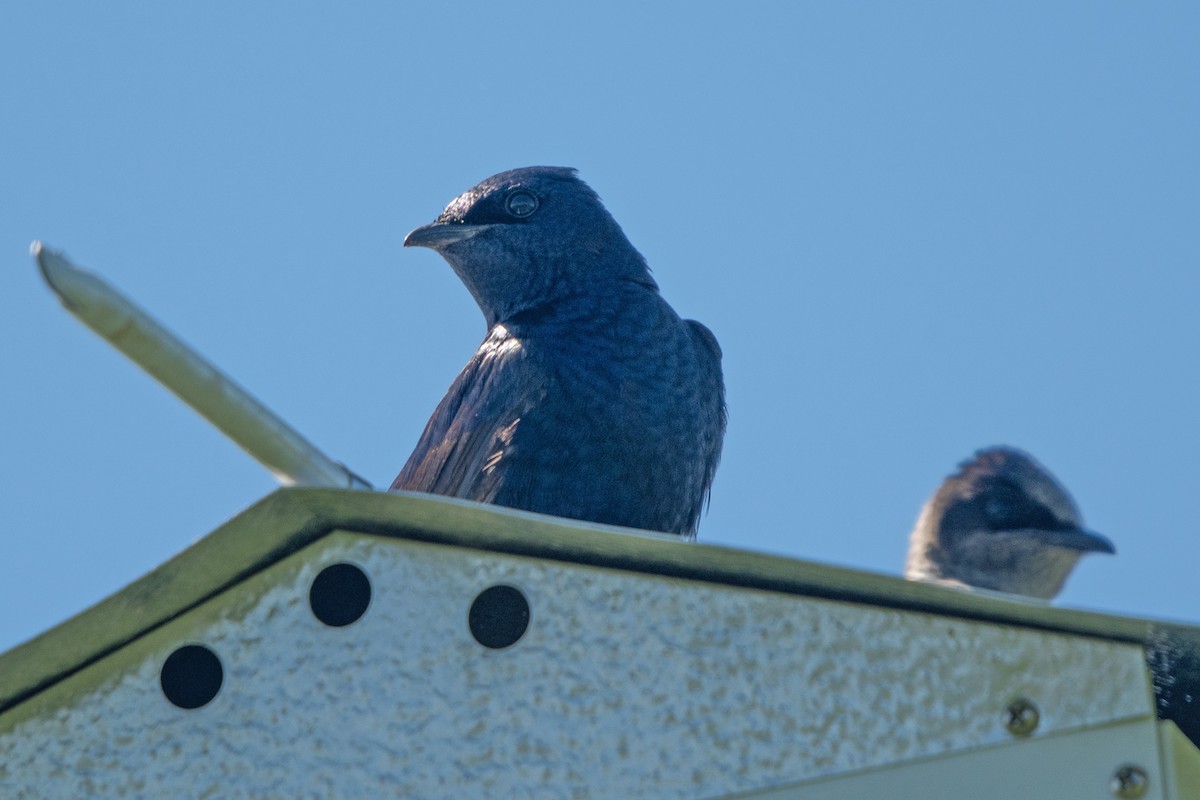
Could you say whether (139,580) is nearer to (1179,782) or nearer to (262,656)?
(262,656)

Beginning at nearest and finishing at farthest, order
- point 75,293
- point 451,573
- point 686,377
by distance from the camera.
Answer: point 75,293
point 451,573
point 686,377

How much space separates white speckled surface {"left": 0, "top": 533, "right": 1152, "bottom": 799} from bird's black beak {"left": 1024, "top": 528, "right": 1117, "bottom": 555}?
5968 millimetres

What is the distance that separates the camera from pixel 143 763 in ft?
11.7

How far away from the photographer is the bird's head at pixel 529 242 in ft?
22.7

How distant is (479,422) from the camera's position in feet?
21.0

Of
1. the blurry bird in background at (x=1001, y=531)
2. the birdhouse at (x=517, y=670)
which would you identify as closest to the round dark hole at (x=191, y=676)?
the birdhouse at (x=517, y=670)

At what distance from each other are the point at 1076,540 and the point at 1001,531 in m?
0.44

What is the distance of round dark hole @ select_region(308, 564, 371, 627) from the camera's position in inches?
143

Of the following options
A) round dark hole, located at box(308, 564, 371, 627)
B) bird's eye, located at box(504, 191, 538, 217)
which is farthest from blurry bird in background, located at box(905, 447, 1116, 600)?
round dark hole, located at box(308, 564, 371, 627)

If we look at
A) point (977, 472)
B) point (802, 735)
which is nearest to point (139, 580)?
point (802, 735)

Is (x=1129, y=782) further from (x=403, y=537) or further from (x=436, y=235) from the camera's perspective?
(x=436, y=235)

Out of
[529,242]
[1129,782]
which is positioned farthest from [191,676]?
[529,242]

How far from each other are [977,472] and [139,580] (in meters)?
6.87

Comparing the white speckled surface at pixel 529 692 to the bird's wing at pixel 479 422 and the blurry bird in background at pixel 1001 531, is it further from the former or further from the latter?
the blurry bird in background at pixel 1001 531
